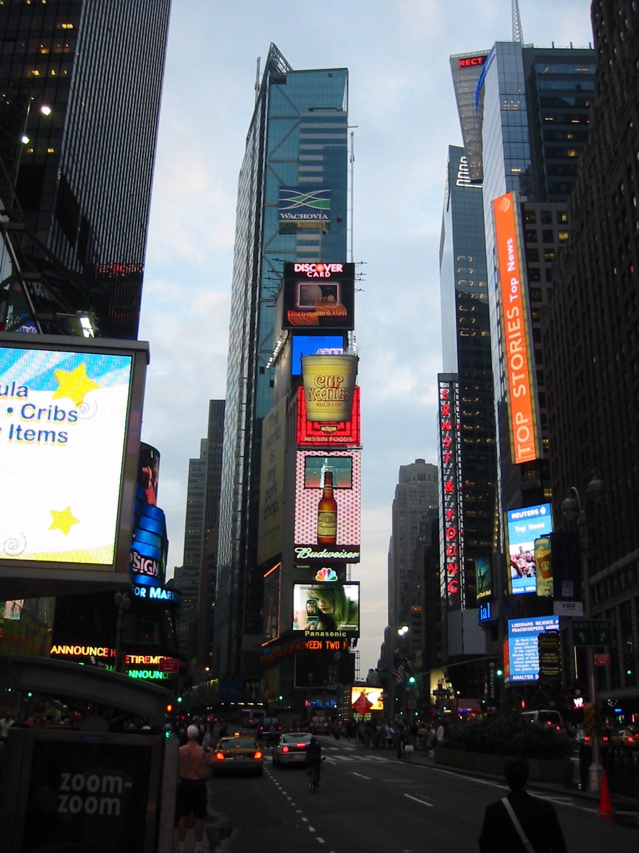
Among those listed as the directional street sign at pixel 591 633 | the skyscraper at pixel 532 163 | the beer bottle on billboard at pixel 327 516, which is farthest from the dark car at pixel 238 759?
the skyscraper at pixel 532 163

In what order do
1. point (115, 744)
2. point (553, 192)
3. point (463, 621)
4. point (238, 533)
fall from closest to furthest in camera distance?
point (115, 744) < point (553, 192) < point (463, 621) < point (238, 533)

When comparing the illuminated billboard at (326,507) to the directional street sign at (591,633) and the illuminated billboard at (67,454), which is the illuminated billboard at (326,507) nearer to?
the directional street sign at (591,633)

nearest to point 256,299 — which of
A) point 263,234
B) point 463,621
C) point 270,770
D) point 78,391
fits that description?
point 263,234

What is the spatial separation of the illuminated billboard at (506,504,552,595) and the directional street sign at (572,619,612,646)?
220ft

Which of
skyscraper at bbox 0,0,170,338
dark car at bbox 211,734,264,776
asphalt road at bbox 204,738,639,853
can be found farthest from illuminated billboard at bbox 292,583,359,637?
asphalt road at bbox 204,738,639,853

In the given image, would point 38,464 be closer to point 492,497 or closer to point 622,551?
point 622,551

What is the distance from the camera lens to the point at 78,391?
1881 cm

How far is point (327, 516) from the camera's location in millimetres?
111625

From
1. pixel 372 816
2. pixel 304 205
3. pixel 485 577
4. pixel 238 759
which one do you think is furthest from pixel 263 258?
pixel 372 816

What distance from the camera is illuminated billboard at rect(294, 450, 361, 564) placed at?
111 meters

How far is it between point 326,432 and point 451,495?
86872mm

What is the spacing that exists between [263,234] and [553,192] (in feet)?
215

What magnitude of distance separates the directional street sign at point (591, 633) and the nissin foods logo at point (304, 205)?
158 m

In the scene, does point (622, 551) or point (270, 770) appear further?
point (622, 551)
